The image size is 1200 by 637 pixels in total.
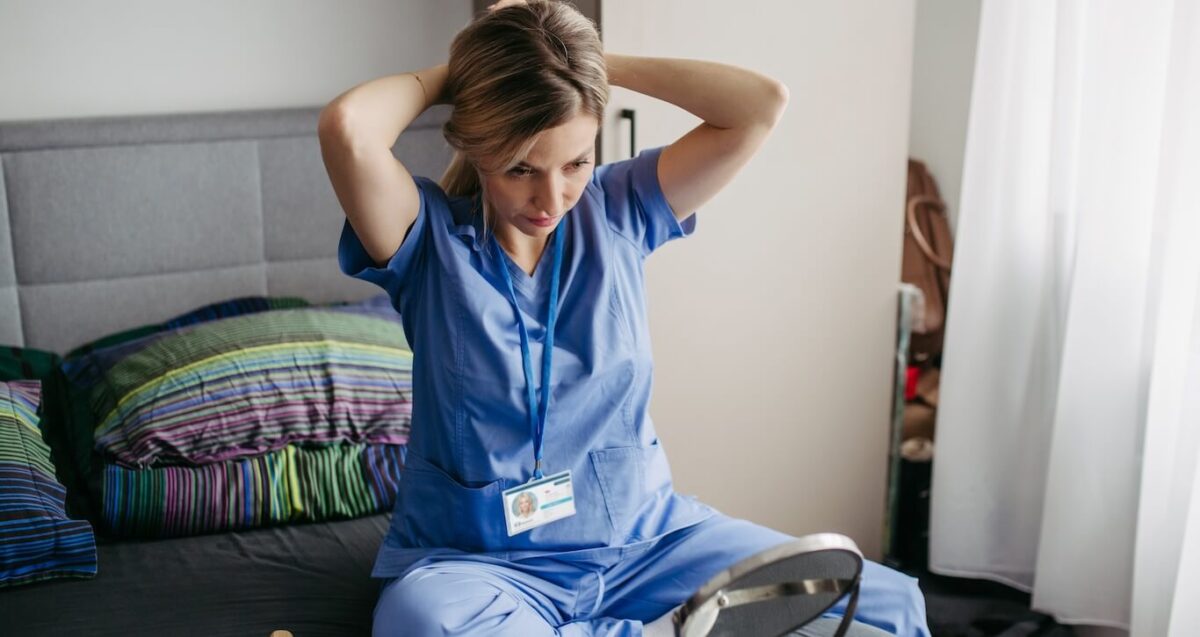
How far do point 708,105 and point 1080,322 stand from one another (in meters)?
0.95

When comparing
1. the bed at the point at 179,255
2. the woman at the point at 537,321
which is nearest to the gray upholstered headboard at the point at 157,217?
the bed at the point at 179,255

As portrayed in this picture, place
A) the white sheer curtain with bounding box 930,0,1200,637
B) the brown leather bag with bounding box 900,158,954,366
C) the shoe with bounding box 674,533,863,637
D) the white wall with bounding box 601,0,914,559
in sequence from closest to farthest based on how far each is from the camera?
the shoe with bounding box 674,533,863,637, the white sheer curtain with bounding box 930,0,1200,637, the white wall with bounding box 601,0,914,559, the brown leather bag with bounding box 900,158,954,366

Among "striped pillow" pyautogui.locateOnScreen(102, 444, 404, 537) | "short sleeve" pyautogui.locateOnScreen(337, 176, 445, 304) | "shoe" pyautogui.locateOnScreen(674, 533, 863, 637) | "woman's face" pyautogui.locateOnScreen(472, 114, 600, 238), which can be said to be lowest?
"striped pillow" pyautogui.locateOnScreen(102, 444, 404, 537)

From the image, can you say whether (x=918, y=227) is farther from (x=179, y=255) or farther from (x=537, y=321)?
(x=179, y=255)

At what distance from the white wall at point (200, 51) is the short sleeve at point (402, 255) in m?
1.08

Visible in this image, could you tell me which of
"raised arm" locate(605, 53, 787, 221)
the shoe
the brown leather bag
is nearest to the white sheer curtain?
the brown leather bag

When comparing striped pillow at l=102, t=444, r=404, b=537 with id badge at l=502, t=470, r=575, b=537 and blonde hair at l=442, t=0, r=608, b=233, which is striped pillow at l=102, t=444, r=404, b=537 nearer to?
id badge at l=502, t=470, r=575, b=537

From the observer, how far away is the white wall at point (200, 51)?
91.2 inches

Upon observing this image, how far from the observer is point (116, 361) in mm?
2207

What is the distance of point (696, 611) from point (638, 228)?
77cm

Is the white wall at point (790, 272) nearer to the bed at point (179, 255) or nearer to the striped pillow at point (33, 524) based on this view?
the bed at point (179, 255)

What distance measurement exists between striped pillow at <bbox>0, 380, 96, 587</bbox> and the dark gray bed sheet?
26mm

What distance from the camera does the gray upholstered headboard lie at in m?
2.29

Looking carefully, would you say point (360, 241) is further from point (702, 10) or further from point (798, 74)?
point (798, 74)
